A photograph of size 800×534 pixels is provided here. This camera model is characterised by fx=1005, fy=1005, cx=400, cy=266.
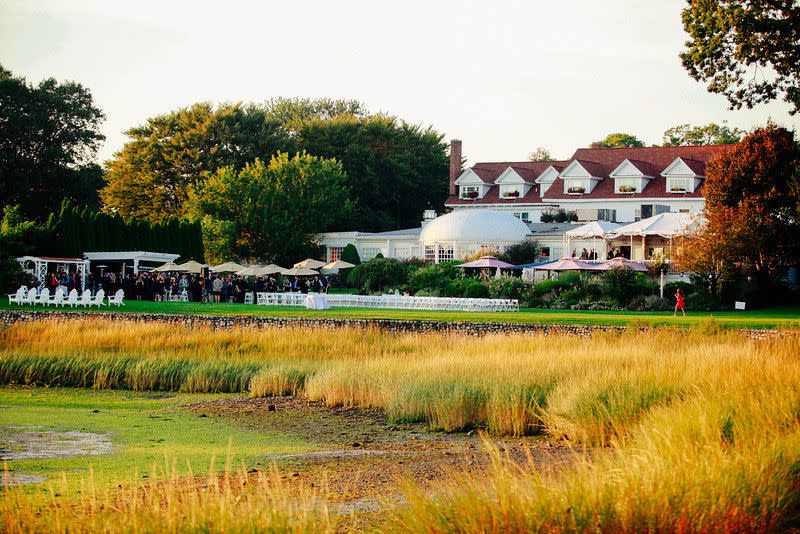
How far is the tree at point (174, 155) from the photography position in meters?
75.9

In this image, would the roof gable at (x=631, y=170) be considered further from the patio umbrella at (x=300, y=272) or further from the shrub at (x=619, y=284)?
the shrub at (x=619, y=284)

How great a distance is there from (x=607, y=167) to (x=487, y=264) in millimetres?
22811

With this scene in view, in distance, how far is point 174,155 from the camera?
75812mm

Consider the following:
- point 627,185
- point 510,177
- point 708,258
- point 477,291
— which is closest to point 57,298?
point 477,291

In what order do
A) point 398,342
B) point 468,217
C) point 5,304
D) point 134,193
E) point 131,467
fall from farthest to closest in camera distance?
point 134,193 < point 468,217 < point 5,304 < point 398,342 < point 131,467

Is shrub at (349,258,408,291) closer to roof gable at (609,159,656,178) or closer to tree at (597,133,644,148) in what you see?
roof gable at (609,159,656,178)

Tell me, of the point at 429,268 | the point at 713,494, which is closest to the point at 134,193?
the point at 429,268

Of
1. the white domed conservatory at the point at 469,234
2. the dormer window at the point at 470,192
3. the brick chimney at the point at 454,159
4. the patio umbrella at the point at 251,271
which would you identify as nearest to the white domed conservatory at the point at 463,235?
the white domed conservatory at the point at 469,234

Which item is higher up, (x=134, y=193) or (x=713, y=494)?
(x=134, y=193)

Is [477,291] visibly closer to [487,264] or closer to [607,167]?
[487,264]

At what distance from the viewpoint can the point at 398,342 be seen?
24.5 m

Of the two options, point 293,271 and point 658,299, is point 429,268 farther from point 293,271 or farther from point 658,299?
point 658,299

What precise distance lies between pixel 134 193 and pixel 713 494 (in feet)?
240

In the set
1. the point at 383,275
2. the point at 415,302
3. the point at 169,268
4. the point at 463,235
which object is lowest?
the point at 415,302
